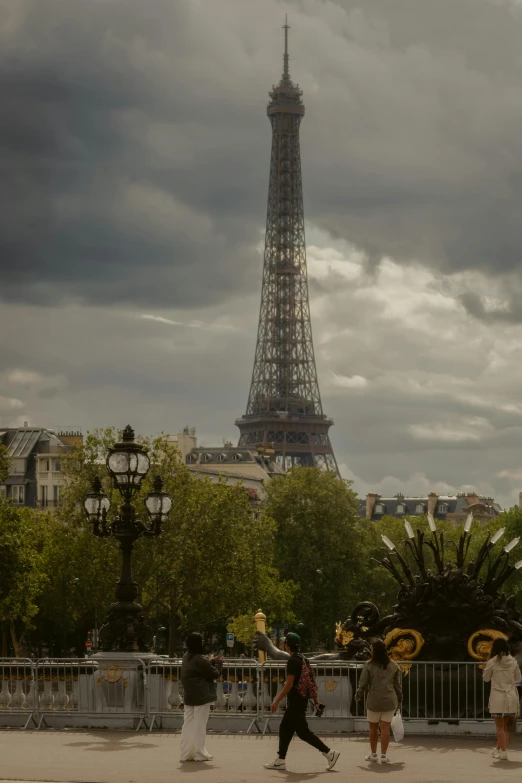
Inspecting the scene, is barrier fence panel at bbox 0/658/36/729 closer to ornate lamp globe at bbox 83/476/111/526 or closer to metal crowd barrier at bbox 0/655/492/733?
metal crowd barrier at bbox 0/655/492/733

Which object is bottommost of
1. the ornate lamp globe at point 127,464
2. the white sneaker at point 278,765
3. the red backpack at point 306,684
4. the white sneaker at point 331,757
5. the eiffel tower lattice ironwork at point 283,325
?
the white sneaker at point 278,765

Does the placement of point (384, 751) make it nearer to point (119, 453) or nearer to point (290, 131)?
point (119, 453)

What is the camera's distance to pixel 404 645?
94.2 ft

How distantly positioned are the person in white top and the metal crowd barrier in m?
3.37

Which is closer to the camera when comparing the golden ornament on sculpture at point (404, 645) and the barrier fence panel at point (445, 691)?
the barrier fence panel at point (445, 691)

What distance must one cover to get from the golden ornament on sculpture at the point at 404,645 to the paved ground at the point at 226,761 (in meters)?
2.23

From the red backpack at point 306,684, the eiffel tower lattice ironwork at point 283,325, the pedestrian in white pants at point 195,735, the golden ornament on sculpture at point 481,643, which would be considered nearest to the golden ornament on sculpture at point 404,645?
the golden ornament on sculpture at point 481,643

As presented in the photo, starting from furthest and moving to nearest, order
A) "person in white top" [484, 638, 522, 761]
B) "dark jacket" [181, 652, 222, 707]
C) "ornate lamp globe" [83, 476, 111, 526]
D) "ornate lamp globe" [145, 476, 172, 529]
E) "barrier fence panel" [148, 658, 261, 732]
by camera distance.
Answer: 1. "ornate lamp globe" [83, 476, 111, 526]
2. "ornate lamp globe" [145, 476, 172, 529]
3. "barrier fence panel" [148, 658, 261, 732]
4. "person in white top" [484, 638, 522, 761]
5. "dark jacket" [181, 652, 222, 707]

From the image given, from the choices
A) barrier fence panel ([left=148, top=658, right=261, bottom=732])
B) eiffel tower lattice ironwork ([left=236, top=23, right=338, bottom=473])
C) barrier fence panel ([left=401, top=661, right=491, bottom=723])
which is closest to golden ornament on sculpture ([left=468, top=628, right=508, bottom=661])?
barrier fence panel ([left=401, top=661, right=491, bottom=723])

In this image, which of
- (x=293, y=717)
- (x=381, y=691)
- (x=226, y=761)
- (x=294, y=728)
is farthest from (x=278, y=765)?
(x=381, y=691)

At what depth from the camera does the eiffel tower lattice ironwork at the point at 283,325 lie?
7377 inches

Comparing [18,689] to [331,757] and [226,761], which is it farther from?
[331,757]

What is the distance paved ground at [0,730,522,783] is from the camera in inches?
853

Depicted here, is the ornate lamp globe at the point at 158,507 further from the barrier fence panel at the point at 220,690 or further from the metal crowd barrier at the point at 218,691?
the barrier fence panel at the point at 220,690
